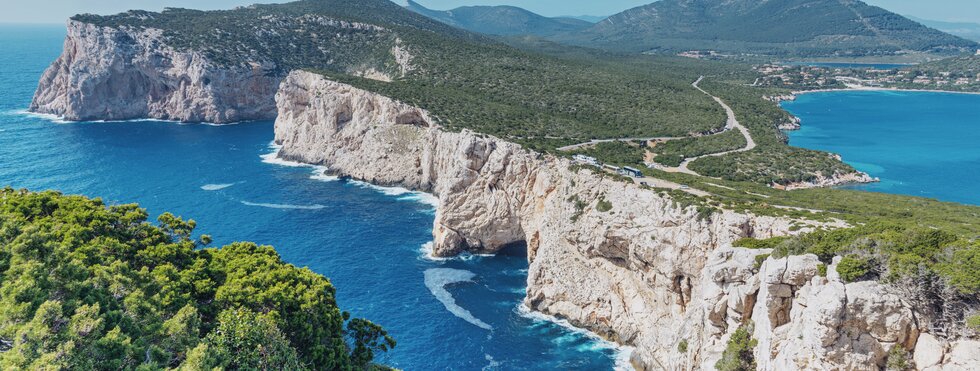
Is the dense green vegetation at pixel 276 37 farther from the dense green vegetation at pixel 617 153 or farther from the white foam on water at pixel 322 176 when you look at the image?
the dense green vegetation at pixel 617 153

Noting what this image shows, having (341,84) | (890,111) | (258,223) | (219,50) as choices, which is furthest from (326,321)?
(890,111)

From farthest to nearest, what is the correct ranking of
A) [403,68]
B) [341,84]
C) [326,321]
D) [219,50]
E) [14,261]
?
1. [219,50]
2. [403,68]
3. [341,84]
4. [326,321]
5. [14,261]

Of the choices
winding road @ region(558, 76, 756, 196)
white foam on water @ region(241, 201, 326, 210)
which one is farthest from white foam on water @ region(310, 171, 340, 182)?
winding road @ region(558, 76, 756, 196)

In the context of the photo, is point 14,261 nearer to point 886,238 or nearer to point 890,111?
point 886,238

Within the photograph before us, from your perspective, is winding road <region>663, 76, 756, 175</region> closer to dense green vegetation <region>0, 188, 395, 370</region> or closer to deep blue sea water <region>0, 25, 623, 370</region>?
deep blue sea water <region>0, 25, 623, 370</region>

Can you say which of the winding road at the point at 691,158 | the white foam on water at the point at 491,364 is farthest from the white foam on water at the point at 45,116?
the white foam on water at the point at 491,364

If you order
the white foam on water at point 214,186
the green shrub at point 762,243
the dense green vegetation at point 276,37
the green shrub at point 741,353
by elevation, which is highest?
the dense green vegetation at point 276,37

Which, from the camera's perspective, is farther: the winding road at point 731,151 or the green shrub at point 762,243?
the winding road at point 731,151
